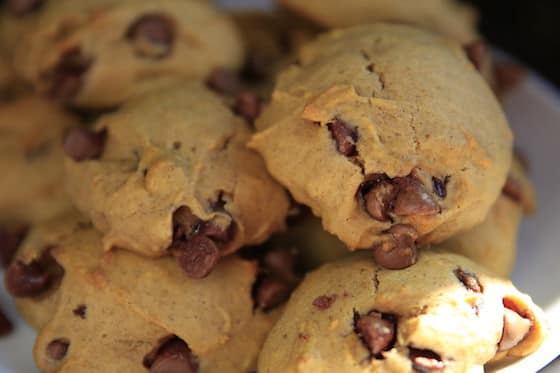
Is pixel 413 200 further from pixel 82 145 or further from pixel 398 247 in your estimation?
pixel 82 145

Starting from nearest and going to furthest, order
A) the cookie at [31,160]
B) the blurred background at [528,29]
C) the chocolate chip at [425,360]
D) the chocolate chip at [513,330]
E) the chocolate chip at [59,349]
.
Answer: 1. the chocolate chip at [425,360]
2. the chocolate chip at [513,330]
3. the chocolate chip at [59,349]
4. the cookie at [31,160]
5. the blurred background at [528,29]

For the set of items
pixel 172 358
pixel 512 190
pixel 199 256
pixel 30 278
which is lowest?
pixel 30 278

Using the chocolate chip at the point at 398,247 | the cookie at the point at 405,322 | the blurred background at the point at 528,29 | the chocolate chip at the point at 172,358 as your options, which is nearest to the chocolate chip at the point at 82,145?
the chocolate chip at the point at 172,358

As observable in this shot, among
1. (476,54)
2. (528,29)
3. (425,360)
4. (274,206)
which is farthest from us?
(528,29)

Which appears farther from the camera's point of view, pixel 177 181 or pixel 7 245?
pixel 7 245

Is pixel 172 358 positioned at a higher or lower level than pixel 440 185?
lower

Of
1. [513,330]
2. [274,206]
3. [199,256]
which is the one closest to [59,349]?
[199,256]

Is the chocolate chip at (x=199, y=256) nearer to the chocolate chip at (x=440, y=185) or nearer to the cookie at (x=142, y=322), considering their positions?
the cookie at (x=142, y=322)
